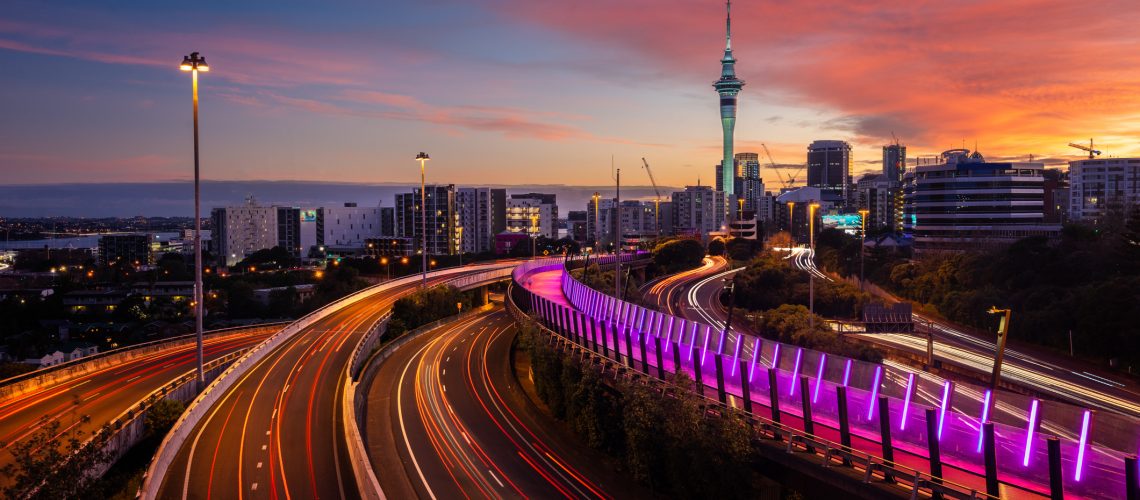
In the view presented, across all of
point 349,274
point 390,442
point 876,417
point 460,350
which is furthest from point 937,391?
point 349,274

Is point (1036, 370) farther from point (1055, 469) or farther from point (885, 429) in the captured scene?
point (1055, 469)

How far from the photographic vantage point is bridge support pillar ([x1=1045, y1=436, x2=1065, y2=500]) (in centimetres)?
1317

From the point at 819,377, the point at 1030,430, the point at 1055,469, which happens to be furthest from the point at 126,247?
the point at 1055,469

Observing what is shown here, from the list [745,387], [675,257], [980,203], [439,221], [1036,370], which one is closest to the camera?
[745,387]

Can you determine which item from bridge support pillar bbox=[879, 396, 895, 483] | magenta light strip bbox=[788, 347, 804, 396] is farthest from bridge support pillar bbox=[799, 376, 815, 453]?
bridge support pillar bbox=[879, 396, 895, 483]

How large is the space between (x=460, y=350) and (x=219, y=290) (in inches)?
1965

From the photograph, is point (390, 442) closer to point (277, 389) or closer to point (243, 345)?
point (277, 389)

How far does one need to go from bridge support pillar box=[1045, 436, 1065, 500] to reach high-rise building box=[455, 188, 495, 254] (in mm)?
159851

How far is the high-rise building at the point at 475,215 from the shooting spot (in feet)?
563

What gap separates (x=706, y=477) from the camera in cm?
1859

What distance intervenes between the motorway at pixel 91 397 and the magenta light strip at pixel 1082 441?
23.2 m

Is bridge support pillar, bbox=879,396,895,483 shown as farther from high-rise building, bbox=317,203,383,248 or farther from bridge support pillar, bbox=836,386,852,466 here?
high-rise building, bbox=317,203,383,248

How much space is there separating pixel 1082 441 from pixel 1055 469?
26.1 inches

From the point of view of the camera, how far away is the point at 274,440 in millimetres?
24297
